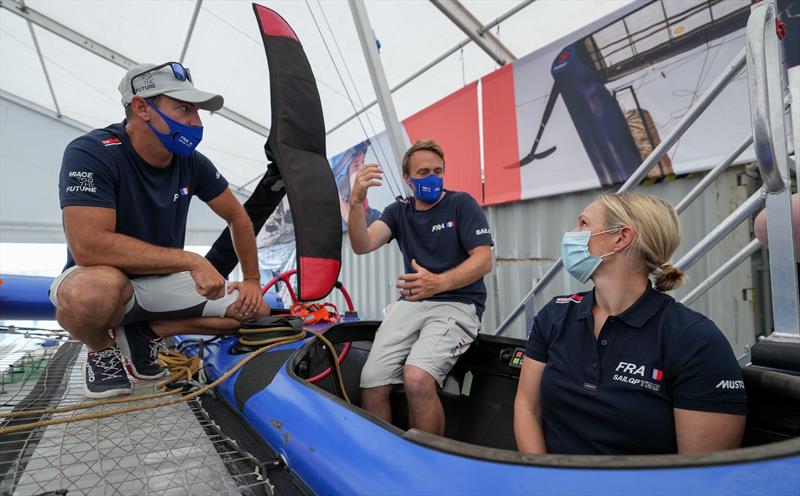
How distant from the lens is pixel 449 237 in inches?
63.0

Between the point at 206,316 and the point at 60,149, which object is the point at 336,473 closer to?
the point at 206,316

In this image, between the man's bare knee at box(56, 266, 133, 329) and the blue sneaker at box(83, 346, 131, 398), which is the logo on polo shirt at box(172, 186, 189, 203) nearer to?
the man's bare knee at box(56, 266, 133, 329)

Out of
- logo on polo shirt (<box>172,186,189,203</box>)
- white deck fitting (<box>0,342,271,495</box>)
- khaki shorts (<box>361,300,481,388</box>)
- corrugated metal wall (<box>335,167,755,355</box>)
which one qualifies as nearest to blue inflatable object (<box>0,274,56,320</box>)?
logo on polo shirt (<box>172,186,189,203</box>)

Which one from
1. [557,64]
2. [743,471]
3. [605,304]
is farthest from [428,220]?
[557,64]

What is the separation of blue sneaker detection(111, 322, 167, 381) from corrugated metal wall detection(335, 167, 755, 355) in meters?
1.69

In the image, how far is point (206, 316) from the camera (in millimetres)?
1682

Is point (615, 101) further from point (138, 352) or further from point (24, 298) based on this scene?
point (24, 298)

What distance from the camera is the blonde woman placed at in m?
0.69

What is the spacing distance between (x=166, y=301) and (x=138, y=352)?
20 cm

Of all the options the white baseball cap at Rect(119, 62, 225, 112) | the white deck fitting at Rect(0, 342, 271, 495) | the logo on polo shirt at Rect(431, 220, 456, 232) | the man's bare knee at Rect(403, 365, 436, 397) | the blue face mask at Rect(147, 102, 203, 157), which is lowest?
the white deck fitting at Rect(0, 342, 271, 495)

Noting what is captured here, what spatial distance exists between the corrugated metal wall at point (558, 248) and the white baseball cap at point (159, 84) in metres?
1.78

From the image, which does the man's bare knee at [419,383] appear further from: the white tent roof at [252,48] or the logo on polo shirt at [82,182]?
the white tent roof at [252,48]

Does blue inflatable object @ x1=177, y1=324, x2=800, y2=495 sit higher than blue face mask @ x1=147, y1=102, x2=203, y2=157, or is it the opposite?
blue face mask @ x1=147, y1=102, x2=203, y2=157

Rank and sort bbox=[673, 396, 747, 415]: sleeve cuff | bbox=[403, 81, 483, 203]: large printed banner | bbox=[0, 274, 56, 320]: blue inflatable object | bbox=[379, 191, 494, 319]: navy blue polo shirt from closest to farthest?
1. bbox=[673, 396, 747, 415]: sleeve cuff
2. bbox=[379, 191, 494, 319]: navy blue polo shirt
3. bbox=[0, 274, 56, 320]: blue inflatable object
4. bbox=[403, 81, 483, 203]: large printed banner
